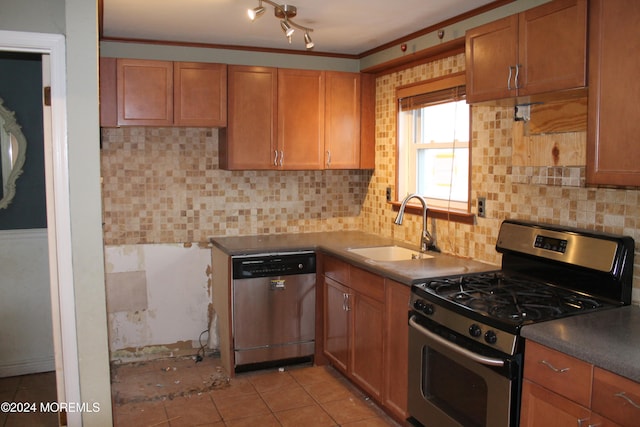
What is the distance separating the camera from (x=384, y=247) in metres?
3.87

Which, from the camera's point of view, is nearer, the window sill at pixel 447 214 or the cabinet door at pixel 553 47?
the cabinet door at pixel 553 47

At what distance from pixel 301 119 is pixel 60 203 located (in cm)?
210

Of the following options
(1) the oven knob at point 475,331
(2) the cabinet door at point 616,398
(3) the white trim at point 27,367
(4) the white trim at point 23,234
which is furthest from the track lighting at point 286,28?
(3) the white trim at point 27,367

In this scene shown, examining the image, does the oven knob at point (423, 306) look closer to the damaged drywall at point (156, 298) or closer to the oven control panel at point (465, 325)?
the oven control panel at point (465, 325)

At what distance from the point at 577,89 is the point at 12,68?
3531mm

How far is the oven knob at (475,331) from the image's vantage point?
2260mm

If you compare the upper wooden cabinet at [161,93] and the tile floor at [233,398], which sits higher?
the upper wooden cabinet at [161,93]

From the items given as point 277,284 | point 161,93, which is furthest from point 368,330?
point 161,93

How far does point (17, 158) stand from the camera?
3758 millimetres

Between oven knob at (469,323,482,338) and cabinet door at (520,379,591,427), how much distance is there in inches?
10.1

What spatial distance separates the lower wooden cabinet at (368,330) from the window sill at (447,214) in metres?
0.69

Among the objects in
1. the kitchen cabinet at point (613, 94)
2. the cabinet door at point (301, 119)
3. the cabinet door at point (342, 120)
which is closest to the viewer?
the kitchen cabinet at point (613, 94)

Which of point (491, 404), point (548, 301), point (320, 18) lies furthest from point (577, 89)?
point (320, 18)

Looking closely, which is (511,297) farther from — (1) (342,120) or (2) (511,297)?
(1) (342,120)
